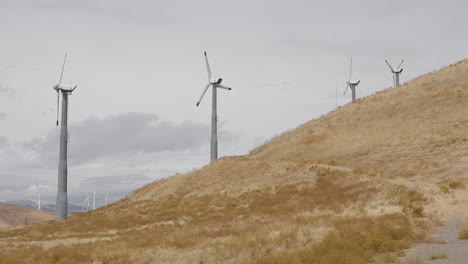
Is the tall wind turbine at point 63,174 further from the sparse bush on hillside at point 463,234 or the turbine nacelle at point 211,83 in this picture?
the sparse bush on hillside at point 463,234

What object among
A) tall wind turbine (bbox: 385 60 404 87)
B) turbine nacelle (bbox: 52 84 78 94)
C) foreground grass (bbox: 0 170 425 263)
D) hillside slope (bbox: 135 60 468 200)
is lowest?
foreground grass (bbox: 0 170 425 263)

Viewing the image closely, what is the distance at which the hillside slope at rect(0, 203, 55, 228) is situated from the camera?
435 feet

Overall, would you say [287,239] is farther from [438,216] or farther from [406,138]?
[406,138]

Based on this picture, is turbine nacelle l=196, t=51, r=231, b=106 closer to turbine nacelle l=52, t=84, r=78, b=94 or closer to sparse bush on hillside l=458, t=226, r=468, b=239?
turbine nacelle l=52, t=84, r=78, b=94

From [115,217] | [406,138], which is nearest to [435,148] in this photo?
[406,138]

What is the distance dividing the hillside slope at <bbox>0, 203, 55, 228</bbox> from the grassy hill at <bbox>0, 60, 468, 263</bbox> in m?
69.6

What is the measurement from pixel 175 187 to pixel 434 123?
39.8 meters

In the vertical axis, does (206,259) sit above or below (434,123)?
below

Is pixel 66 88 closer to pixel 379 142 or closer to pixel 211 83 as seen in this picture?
pixel 211 83

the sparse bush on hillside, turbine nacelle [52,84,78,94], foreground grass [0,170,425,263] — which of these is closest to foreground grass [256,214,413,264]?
foreground grass [0,170,425,263]

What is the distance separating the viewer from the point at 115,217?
5438 cm

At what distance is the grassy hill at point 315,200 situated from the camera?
19.9 m

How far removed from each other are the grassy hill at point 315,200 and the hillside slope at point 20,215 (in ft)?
228

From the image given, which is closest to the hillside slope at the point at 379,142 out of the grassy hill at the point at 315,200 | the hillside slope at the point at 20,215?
the grassy hill at the point at 315,200
